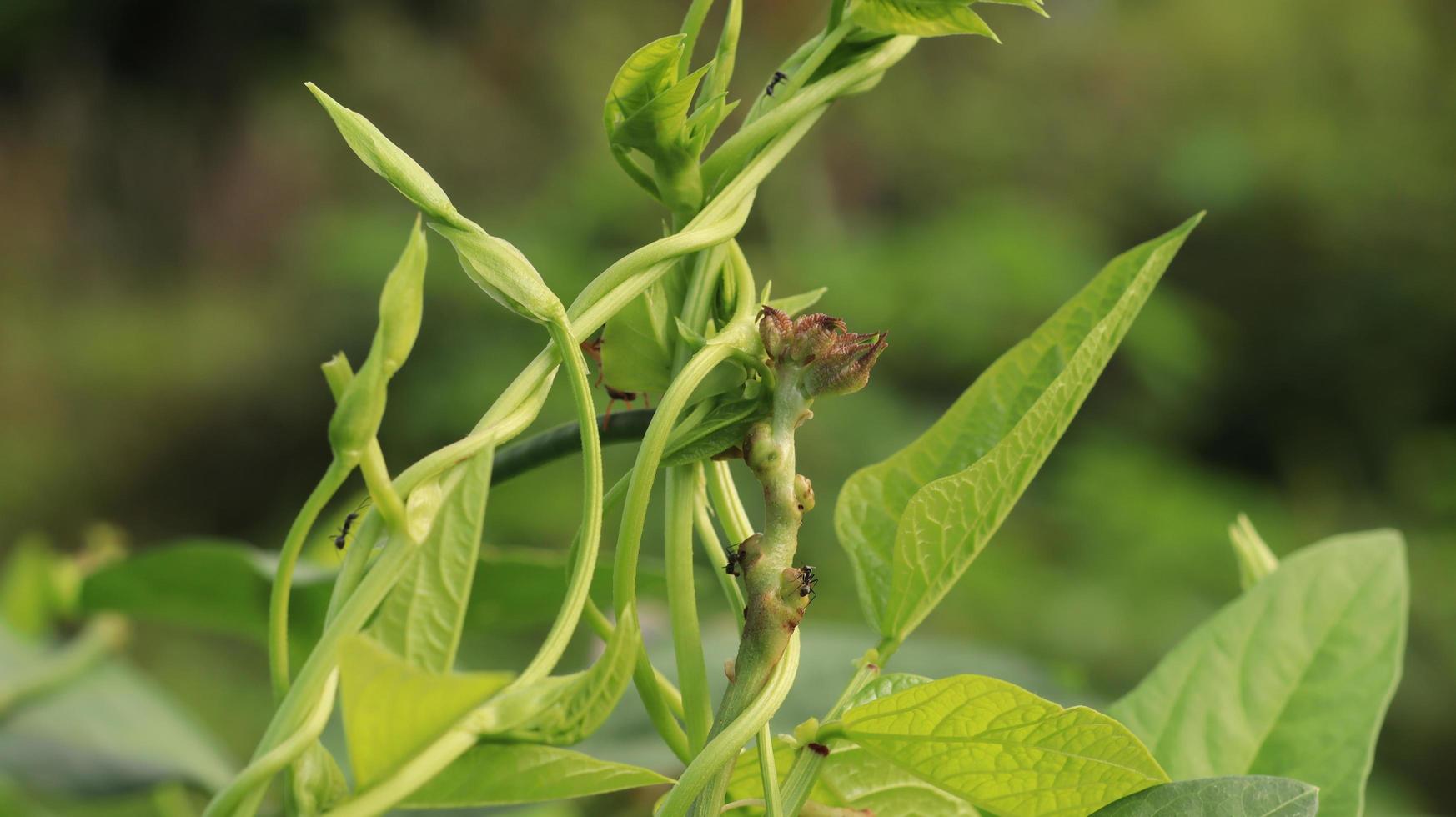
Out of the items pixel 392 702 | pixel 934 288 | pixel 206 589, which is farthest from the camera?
pixel 934 288

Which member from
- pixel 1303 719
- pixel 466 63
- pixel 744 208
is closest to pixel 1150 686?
pixel 1303 719

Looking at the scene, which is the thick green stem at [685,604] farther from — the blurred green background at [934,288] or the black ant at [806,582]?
the blurred green background at [934,288]

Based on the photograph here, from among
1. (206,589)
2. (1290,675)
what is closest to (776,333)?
(1290,675)

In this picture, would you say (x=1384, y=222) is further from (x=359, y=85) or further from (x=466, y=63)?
(x=359, y=85)

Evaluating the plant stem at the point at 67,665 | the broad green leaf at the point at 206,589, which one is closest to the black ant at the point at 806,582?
the broad green leaf at the point at 206,589

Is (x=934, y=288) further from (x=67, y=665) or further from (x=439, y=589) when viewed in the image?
(x=439, y=589)
